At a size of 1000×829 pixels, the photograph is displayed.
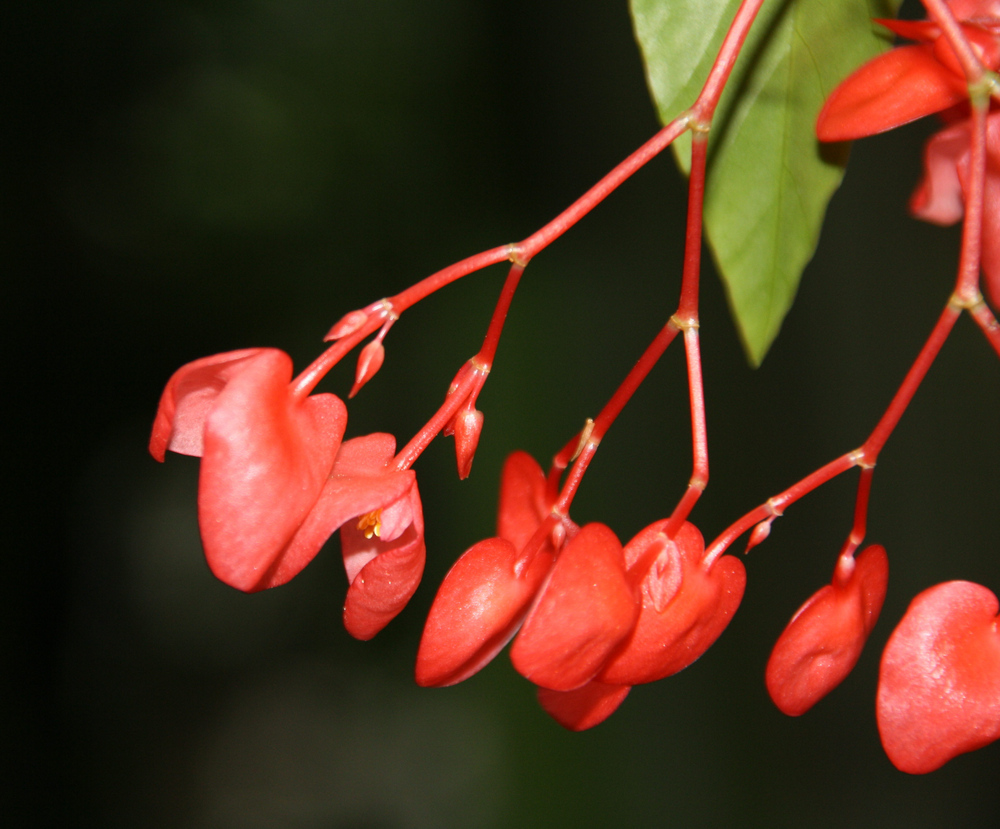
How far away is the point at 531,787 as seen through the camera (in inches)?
105

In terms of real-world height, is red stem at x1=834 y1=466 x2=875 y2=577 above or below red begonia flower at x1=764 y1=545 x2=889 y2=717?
above

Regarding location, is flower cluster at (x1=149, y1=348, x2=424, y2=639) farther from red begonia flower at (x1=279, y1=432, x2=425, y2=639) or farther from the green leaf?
the green leaf

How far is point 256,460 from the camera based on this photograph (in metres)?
0.23

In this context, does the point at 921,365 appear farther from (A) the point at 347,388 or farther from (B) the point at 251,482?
(A) the point at 347,388

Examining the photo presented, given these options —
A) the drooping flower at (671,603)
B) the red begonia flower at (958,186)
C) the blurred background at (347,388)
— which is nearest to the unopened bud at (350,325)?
the drooping flower at (671,603)

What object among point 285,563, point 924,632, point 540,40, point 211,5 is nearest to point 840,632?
point 924,632

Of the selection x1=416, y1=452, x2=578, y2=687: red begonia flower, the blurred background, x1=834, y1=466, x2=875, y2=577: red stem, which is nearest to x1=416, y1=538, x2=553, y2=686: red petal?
x1=416, y1=452, x2=578, y2=687: red begonia flower

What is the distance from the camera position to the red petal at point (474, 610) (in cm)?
28

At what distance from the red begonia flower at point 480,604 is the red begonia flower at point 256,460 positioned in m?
0.06

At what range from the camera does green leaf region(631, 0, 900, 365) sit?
1.07 ft

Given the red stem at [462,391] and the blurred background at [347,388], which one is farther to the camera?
the blurred background at [347,388]

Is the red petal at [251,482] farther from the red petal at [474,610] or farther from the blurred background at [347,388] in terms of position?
the blurred background at [347,388]

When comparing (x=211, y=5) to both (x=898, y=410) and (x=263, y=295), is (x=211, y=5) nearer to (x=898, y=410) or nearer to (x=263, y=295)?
(x=263, y=295)

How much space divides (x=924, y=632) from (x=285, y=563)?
20 cm
